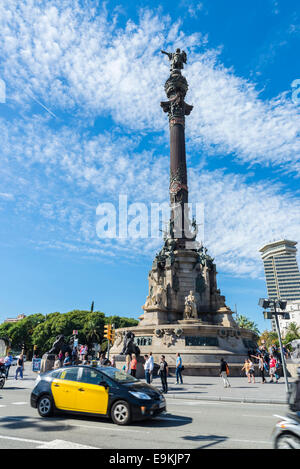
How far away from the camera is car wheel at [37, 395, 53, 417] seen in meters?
8.73

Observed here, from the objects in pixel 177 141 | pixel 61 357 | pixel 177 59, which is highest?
pixel 177 59

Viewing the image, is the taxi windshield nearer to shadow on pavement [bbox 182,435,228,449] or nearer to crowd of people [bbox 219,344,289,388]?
shadow on pavement [bbox 182,435,228,449]

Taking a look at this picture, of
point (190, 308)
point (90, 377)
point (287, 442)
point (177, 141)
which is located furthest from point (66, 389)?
point (177, 141)

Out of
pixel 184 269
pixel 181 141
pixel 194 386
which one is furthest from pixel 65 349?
pixel 181 141

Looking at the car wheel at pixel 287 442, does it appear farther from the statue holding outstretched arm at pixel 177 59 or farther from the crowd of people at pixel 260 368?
the statue holding outstretched arm at pixel 177 59

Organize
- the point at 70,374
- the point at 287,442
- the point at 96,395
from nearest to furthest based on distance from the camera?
the point at 287,442 → the point at 96,395 → the point at 70,374

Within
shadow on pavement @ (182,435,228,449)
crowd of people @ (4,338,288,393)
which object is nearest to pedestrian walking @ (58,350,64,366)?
crowd of people @ (4,338,288,393)

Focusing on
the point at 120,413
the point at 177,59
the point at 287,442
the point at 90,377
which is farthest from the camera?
the point at 177,59

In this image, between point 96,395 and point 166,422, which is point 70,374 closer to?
point 96,395

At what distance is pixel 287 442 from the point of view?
4.66 meters

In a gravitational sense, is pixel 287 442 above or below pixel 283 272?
below

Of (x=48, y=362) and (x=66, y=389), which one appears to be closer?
(x=66, y=389)

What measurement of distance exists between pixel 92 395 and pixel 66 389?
885 millimetres
